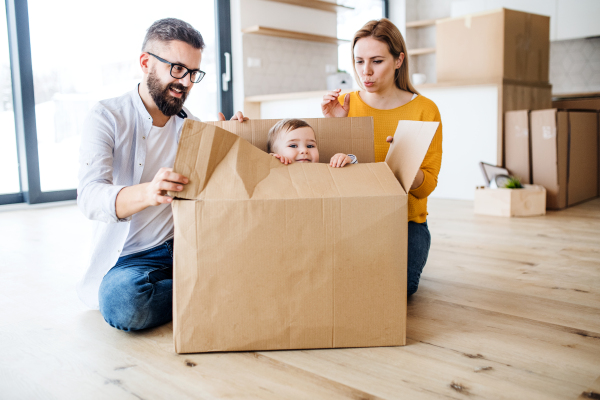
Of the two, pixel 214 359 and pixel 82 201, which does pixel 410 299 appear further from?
pixel 82 201

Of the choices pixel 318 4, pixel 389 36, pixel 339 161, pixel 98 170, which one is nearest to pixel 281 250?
pixel 339 161

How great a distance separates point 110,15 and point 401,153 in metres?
3.74

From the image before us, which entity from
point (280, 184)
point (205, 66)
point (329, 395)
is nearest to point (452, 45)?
point (205, 66)

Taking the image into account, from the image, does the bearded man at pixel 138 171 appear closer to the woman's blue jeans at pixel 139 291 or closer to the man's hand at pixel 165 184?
the woman's blue jeans at pixel 139 291

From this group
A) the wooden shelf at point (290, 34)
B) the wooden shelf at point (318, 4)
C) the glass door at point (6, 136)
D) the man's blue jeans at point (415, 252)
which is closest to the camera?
the man's blue jeans at point (415, 252)

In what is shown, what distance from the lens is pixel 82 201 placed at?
1228mm

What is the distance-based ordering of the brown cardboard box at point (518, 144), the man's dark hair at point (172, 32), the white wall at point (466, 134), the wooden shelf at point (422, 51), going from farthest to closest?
the wooden shelf at point (422, 51)
the white wall at point (466, 134)
the brown cardboard box at point (518, 144)
the man's dark hair at point (172, 32)

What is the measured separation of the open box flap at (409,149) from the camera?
3.76 feet

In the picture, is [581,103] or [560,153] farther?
[581,103]

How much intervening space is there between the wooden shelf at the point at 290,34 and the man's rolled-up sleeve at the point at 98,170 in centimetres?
364

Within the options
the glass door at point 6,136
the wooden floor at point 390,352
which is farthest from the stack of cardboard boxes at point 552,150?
the glass door at point 6,136

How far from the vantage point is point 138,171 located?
1.41 metres

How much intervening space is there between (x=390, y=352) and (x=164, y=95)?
0.90 metres

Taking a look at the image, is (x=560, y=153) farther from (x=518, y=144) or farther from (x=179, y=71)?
(x=179, y=71)
